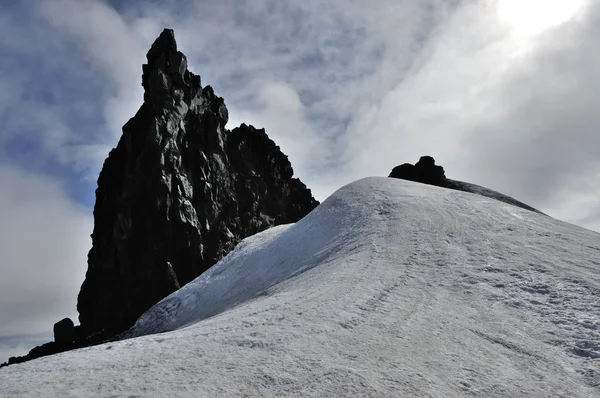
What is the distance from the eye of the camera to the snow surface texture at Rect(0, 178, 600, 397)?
7113mm

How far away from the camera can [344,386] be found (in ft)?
22.7

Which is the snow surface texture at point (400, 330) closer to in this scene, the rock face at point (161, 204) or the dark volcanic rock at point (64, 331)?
the rock face at point (161, 204)

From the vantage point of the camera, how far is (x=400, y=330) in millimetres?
9055

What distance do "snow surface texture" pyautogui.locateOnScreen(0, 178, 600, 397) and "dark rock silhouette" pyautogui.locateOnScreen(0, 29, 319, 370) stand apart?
57.1 m

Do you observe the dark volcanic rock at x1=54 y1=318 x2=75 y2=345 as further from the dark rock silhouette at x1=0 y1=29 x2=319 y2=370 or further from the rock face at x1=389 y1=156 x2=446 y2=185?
the rock face at x1=389 y1=156 x2=446 y2=185

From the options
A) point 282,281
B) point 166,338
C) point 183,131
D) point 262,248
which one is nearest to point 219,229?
point 183,131

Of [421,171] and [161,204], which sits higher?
[161,204]

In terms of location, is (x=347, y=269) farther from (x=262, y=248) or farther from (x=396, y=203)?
(x=262, y=248)

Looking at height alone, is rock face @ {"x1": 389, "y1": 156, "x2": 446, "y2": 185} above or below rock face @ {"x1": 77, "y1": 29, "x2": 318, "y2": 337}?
below

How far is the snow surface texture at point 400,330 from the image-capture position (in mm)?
7113

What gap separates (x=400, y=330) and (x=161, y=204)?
65963 mm

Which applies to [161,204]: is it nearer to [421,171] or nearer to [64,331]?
[64,331]

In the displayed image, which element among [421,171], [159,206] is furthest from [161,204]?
[421,171]

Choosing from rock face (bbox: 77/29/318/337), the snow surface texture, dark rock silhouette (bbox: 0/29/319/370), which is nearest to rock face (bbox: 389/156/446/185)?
dark rock silhouette (bbox: 0/29/319/370)
